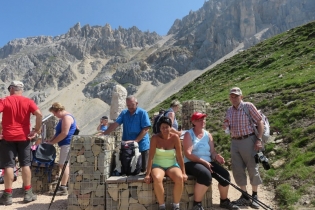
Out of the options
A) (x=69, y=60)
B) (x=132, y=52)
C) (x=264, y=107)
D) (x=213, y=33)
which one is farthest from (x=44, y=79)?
(x=264, y=107)

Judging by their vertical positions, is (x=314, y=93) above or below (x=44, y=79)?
below

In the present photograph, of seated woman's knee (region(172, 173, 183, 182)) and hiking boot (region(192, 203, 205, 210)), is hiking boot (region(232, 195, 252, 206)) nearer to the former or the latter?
hiking boot (region(192, 203, 205, 210))

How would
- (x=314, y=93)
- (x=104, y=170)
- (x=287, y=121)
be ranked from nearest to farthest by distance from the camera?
1. (x=104, y=170)
2. (x=287, y=121)
3. (x=314, y=93)

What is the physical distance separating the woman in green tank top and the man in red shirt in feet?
10.2

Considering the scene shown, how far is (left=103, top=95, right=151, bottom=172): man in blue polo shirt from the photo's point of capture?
7070 millimetres

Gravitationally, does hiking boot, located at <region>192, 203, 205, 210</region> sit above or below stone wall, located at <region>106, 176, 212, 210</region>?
below

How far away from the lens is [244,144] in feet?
21.7

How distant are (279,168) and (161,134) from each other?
4.54 m

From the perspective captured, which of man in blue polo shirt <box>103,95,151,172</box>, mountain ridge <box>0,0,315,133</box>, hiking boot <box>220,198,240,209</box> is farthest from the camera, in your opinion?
mountain ridge <box>0,0,315,133</box>

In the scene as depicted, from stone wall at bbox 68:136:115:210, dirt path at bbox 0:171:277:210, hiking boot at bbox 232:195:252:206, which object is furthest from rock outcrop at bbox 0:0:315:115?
hiking boot at bbox 232:195:252:206

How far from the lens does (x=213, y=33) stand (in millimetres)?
149875

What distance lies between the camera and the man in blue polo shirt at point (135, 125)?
707 cm

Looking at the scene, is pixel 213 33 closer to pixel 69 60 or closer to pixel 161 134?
pixel 69 60

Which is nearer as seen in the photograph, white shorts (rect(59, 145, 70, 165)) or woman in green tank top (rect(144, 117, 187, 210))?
woman in green tank top (rect(144, 117, 187, 210))
